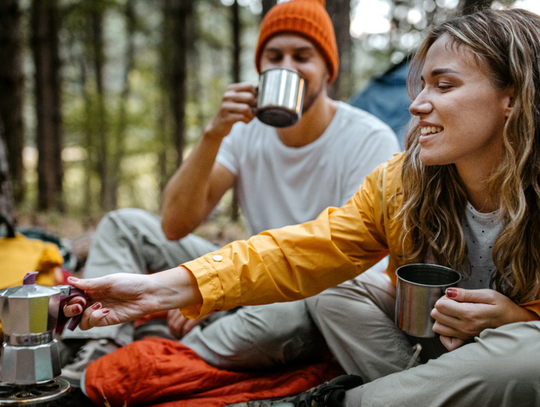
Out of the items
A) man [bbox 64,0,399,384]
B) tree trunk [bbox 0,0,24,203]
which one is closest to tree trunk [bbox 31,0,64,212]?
tree trunk [bbox 0,0,24,203]

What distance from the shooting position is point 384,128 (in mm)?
2938

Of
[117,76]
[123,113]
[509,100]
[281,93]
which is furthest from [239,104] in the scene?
[117,76]

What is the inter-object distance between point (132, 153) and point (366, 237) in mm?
14905

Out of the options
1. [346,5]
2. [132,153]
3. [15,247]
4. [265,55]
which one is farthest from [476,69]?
[132,153]

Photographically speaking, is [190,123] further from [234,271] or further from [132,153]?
[234,271]

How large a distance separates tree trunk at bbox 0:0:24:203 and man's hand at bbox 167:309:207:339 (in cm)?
533

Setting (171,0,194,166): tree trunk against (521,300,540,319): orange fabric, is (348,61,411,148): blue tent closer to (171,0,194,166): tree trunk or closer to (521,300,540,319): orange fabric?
(521,300,540,319): orange fabric

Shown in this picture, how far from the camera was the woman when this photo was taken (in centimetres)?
149

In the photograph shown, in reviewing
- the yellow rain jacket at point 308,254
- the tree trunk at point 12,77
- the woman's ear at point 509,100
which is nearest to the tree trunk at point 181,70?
the tree trunk at point 12,77

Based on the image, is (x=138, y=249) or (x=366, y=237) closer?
(x=366, y=237)

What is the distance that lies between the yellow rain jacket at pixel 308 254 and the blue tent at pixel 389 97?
2.79 metres

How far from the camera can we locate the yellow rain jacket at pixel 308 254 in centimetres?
181

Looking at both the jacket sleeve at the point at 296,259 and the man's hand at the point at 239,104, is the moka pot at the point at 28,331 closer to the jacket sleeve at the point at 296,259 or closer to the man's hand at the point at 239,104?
the jacket sleeve at the point at 296,259

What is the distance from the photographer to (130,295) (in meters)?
1.71
